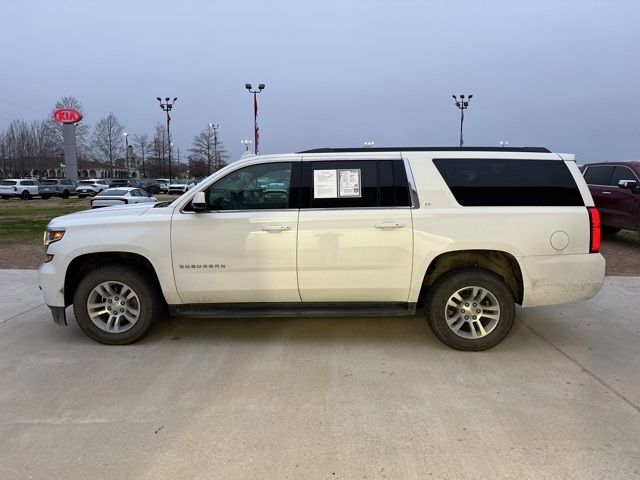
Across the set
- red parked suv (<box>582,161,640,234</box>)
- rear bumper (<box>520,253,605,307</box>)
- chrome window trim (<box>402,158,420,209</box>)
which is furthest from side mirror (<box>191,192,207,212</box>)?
red parked suv (<box>582,161,640,234</box>)

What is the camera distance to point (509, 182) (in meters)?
4.66

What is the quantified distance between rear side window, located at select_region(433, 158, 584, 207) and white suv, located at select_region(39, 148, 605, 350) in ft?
0.03

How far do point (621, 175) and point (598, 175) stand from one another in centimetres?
71

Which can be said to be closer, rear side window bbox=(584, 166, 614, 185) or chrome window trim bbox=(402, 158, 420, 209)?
chrome window trim bbox=(402, 158, 420, 209)

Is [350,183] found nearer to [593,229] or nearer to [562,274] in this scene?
[562,274]

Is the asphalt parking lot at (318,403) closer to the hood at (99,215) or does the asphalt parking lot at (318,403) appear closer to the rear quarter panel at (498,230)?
the rear quarter panel at (498,230)

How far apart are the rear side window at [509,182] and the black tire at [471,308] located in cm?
69

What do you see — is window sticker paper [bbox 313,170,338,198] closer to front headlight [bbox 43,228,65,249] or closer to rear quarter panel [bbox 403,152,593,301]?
rear quarter panel [bbox 403,152,593,301]

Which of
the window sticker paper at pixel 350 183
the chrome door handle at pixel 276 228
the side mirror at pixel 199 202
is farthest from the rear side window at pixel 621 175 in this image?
the side mirror at pixel 199 202

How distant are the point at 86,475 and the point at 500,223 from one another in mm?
3730

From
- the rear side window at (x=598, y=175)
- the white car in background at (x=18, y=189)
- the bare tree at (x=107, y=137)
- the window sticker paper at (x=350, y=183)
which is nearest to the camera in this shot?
the window sticker paper at (x=350, y=183)

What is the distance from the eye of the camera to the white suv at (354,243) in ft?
14.9

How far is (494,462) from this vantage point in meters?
2.90

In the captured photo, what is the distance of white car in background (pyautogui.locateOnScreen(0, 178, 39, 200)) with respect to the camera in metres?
38.8
